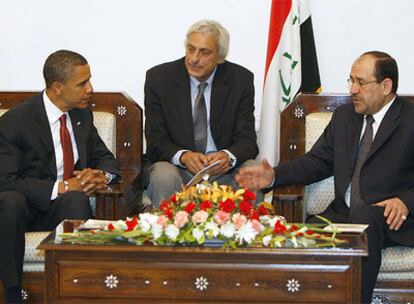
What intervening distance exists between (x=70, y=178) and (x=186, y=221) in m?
1.39

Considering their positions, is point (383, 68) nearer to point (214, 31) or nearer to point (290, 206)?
point (290, 206)

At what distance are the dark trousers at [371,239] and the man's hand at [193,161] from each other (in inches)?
31.5

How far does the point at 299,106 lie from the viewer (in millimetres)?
5562

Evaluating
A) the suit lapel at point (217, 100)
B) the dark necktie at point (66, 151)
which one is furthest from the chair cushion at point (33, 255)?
the suit lapel at point (217, 100)

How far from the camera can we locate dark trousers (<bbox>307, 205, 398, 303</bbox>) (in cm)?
466

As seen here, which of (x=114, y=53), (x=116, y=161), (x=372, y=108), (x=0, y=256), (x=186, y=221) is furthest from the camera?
(x=114, y=53)

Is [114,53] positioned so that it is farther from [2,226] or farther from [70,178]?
[2,226]

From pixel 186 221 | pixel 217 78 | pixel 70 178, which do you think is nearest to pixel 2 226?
pixel 70 178

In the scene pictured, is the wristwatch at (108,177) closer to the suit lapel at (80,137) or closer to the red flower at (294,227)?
the suit lapel at (80,137)

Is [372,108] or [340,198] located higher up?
[372,108]

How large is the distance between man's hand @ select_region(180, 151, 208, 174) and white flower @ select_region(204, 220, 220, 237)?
135 cm

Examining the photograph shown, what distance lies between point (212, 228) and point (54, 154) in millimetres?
1538

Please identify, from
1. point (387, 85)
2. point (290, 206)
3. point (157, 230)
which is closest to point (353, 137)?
point (387, 85)

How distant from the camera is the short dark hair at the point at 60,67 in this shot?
538 cm
